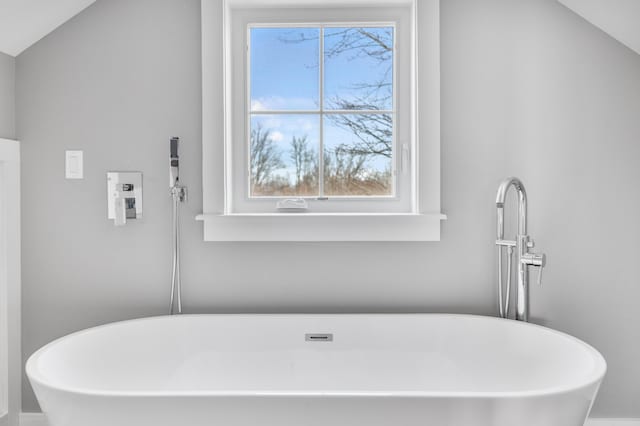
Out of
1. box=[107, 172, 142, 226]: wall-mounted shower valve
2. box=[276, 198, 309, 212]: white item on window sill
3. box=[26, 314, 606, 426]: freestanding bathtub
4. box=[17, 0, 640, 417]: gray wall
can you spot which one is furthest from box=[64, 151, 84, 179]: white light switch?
box=[276, 198, 309, 212]: white item on window sill

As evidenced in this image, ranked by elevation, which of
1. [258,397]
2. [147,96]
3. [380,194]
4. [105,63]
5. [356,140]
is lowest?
[258,397]

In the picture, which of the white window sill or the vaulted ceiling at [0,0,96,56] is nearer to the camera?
the vaulted ceiling at [0,0,96,56]

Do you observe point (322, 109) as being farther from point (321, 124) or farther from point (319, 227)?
point (319, 227)

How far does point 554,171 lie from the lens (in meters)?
1.92

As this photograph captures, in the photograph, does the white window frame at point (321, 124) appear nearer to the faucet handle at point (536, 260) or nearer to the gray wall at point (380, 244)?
the gray wall at point (380, 244)

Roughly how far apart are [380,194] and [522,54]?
84 cm

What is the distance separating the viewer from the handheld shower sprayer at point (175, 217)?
1.87 metres

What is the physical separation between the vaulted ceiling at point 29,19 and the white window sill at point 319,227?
1043 millimetres

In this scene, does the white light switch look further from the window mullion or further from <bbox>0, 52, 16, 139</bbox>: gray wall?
the window mullion

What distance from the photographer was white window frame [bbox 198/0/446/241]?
1889 millimetres

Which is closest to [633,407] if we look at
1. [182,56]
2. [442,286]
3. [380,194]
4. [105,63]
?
[442,286]

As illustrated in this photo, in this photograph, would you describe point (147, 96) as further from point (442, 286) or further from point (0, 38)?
point (442, 286)

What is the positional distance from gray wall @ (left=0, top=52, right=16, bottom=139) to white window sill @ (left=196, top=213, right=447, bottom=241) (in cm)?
93

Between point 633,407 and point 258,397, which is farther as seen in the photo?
point 633,407
